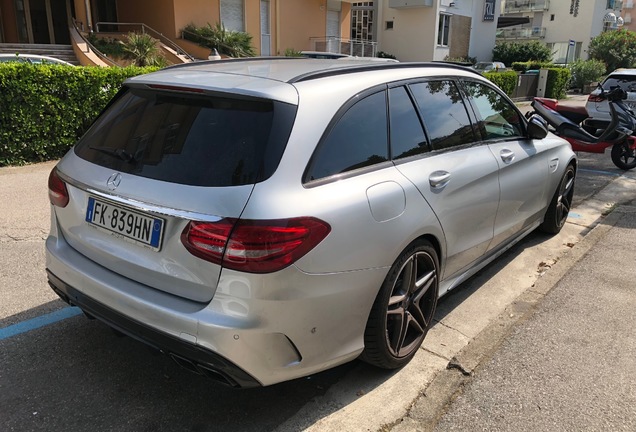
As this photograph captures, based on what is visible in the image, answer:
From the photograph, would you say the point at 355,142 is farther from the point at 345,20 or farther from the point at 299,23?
the point at 345,20

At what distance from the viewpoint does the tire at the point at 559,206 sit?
5273mm

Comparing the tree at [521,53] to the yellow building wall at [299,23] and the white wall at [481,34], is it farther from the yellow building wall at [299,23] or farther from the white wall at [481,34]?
the yellow building wall at [299,23]

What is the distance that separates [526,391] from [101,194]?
2530 mm

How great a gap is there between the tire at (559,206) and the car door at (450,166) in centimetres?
176

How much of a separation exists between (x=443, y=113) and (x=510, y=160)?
33.4 inches

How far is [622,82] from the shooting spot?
1193 centimetres

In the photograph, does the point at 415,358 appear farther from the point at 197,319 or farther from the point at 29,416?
the point at 29,416

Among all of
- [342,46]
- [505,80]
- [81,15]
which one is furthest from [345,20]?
[81,15]

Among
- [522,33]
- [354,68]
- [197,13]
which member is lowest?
[354,68]

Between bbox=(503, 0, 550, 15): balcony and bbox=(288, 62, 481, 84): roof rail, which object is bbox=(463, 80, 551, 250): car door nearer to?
bbox=(288, 62, 481, 84): roof rail

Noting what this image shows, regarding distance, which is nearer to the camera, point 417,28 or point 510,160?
point 510,160

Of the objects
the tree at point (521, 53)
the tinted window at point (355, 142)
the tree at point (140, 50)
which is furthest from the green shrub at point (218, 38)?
the tree at point (521, 53)

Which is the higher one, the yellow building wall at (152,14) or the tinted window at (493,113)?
the yellow building wall at (152,14)

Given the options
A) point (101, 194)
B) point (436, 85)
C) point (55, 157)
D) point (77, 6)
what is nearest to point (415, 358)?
point (436, 85)
